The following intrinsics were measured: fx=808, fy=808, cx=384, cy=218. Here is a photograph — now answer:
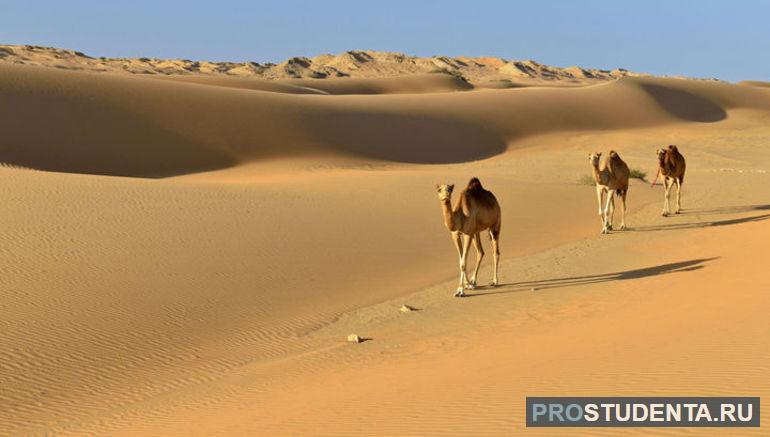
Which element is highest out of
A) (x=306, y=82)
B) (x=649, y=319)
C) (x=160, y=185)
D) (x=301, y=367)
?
(x=306, y=82)

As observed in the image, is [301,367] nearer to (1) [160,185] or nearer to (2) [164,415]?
(2) [164,415]

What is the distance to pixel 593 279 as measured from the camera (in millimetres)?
12703

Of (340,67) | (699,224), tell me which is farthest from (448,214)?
(340,67)

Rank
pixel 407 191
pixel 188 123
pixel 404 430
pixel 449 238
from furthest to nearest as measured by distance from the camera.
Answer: pixel 188 123, pixel 407 191, pixel 449 238, pixel 404 430

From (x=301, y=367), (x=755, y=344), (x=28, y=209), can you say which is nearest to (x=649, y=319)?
(x=755, y=344)

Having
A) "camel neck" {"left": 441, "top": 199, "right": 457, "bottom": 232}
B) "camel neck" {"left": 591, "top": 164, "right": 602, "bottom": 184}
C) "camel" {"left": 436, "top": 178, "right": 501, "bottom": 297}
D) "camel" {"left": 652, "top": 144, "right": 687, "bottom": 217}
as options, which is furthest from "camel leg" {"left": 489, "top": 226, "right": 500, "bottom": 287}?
"camel" {"left": 652, "top": 144, "right": 687, "bottom": 217}

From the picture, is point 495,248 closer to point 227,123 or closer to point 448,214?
point 448,214

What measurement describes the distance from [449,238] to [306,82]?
271ft

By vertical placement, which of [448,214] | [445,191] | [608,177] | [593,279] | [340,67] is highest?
[340,67]

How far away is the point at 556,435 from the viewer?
17.3ft

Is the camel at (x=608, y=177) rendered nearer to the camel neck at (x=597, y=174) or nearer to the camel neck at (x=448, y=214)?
the camel neck at (x=597, y=174)

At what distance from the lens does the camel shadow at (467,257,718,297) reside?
12.3 metres

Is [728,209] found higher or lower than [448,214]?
higher

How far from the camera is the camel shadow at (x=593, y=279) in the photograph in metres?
12.3
